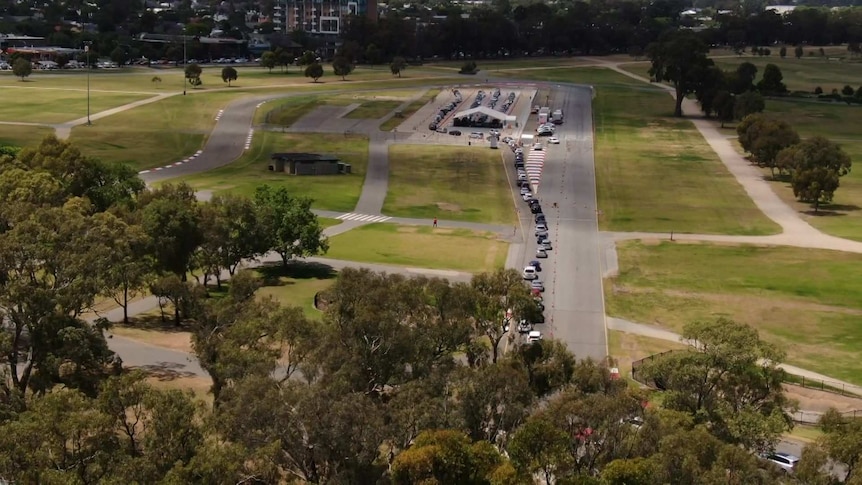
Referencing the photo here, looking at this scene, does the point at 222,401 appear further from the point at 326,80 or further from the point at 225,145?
the point at 326,80

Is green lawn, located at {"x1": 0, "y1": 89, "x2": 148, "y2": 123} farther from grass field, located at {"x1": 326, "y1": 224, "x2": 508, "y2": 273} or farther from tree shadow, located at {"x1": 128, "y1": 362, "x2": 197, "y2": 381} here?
tree shadow, located at {"x1": 128, "y1": 362, "x2": 197, "y2": 381}

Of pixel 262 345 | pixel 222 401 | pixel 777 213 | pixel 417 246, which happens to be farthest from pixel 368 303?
pixel 777 213

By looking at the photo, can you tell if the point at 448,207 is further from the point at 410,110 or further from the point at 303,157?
the point at 410,110

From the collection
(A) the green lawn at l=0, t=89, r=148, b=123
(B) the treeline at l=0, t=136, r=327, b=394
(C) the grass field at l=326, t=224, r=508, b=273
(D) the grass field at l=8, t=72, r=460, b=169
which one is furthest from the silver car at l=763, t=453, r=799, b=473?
(A) the green lawn at l=0, t=89, r=148, b=123

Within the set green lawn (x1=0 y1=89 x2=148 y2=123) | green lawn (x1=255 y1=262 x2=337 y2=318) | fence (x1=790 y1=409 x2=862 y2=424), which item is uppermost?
green lawn (x1=0 y1=89 x2=148 y2=123)

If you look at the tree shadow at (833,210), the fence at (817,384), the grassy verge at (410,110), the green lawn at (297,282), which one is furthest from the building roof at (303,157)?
the fence at (817,384)
